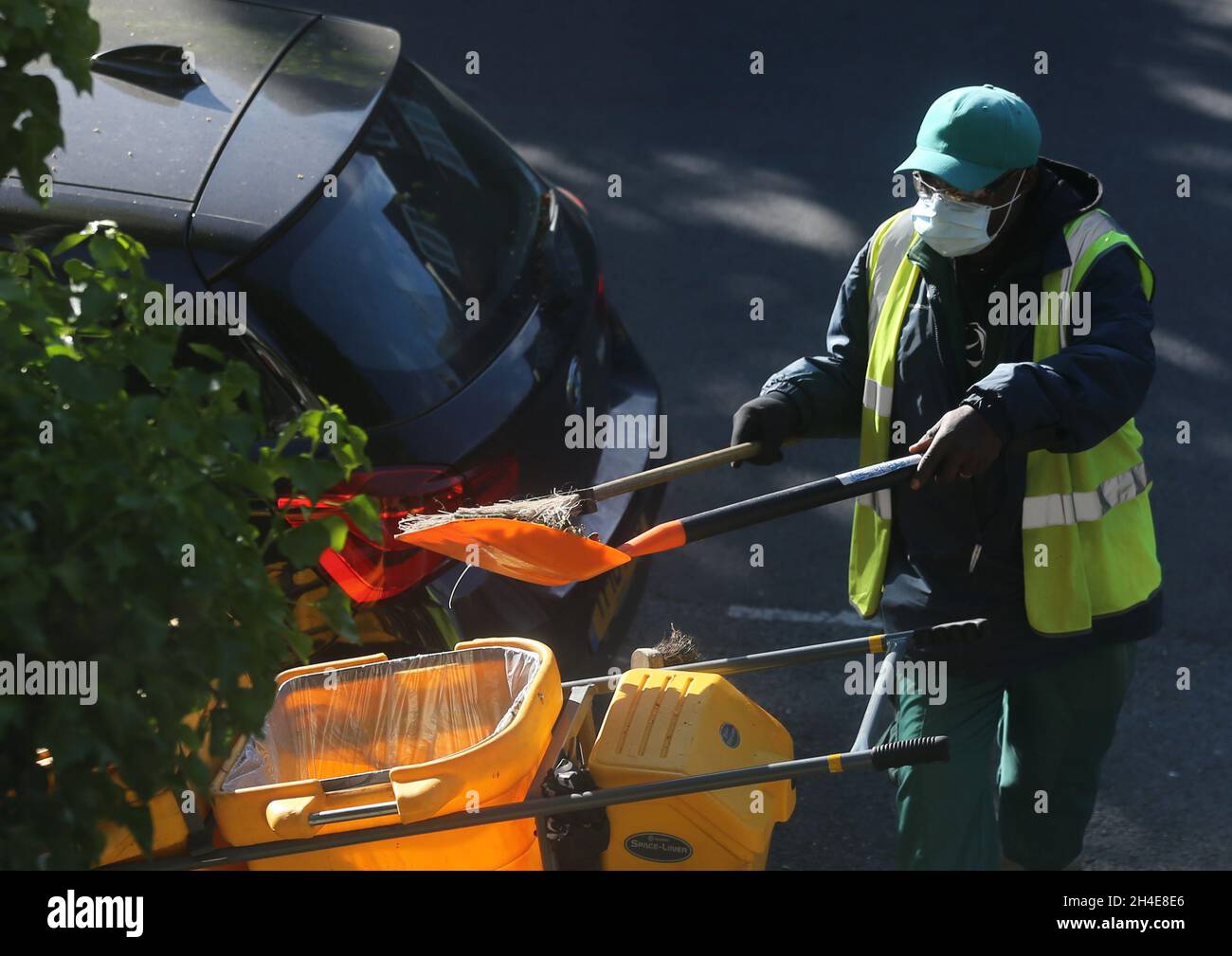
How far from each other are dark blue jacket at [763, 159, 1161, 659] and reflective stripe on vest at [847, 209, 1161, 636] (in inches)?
1.1

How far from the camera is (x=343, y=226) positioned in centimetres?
388

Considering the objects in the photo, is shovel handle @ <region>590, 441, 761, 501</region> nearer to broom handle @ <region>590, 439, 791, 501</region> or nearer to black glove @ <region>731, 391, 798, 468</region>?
broom handle @ <region>590, 439, 791, 501</region>

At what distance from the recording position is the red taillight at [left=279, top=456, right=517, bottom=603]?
371cm

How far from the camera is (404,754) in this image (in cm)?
328

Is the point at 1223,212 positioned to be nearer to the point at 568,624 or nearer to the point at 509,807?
the point at 568,624

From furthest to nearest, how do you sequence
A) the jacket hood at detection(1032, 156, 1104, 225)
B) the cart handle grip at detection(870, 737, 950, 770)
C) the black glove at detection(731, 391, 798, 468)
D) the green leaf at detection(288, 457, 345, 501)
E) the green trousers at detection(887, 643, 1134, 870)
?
the black glove at detection(731, 391, 798, 468), the green trousers at detection(887, 643, 1134, 870), the jacket hood at detection(1032, 156, 1104, 225), the cart handle grip at detection(870, 737, 950, 770), the green leaf at detection(288, 457, 345, 501)

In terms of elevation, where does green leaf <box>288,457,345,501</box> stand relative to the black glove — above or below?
above

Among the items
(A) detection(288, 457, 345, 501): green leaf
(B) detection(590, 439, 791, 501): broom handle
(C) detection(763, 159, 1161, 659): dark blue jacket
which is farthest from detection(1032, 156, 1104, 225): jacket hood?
(A) detection(288, 457, 345, 501): green leaf

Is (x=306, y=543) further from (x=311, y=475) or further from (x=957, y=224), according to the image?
A: (x=957, y=224)

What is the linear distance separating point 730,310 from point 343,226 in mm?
3410

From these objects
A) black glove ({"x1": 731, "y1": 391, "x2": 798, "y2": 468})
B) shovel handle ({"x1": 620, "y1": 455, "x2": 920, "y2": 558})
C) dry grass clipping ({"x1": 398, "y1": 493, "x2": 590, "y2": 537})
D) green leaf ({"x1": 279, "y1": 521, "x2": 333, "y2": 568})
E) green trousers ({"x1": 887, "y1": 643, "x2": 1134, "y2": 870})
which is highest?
green leaf ({"x1": 279, "y1": 521, "x2": 333, "y2": 568})

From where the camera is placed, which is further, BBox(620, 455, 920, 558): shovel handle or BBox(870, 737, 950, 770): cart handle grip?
BBox(620, 455, 920, 558): shovel handle

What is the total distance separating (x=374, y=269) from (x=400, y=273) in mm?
80
